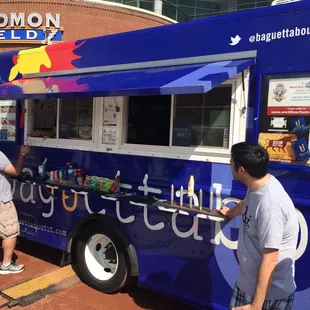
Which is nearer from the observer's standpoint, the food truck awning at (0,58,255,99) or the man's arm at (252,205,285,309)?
the man's arm at (252,205,285,309)

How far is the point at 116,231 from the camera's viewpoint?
12.3 ft

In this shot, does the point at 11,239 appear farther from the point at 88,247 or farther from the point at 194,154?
the point at 194,154

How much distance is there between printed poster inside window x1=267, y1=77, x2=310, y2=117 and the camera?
8.94 feet

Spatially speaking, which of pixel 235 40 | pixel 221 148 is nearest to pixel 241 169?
Result: pixel 221 148

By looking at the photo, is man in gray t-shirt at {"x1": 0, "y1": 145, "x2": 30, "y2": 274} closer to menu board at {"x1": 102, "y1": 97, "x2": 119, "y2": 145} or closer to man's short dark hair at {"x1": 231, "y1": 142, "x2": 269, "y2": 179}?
menu board at {"x1": 102, "y1": 97, "x2": 119, "y2": 145}

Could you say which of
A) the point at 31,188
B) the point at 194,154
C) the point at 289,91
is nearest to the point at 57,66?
the point at 31,188

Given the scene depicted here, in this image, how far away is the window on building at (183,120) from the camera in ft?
10.6

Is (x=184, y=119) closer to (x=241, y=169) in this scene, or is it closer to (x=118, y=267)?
(x=241, y=169)

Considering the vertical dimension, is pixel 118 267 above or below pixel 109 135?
below

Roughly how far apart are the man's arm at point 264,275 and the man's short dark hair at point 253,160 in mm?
410

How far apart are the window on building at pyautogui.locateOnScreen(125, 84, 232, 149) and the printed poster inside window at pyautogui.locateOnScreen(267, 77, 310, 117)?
1.26ft

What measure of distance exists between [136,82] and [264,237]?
1.75m

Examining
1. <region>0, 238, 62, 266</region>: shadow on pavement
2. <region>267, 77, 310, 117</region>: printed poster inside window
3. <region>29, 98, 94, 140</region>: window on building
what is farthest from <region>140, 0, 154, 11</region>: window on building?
<region>267, 77, 310, 117</region>: printed poster inside window

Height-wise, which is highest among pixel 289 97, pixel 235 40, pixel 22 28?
pixel 22 28
